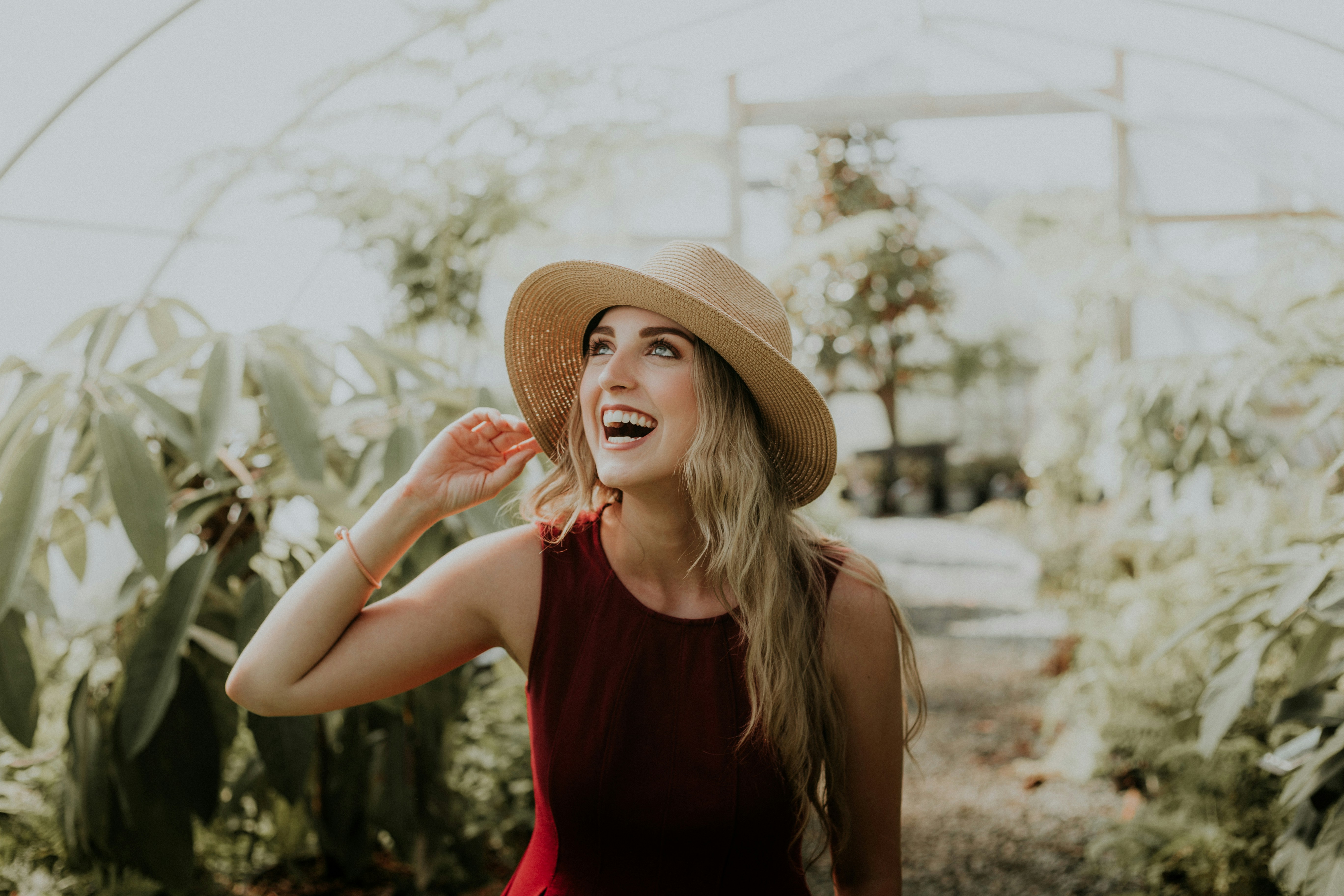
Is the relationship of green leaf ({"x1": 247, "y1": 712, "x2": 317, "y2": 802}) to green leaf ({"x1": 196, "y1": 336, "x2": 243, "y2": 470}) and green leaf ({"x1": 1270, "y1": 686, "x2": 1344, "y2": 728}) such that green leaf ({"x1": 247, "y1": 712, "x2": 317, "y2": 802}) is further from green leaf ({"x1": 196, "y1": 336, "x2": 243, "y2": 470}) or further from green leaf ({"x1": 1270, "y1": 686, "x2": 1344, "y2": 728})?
green leaf ({"x1": 1270, "y1": 686, "x2": 1344, "y2": 728})

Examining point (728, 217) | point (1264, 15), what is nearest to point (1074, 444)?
point (728, 217)

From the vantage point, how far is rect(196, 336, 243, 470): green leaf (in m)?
1.65

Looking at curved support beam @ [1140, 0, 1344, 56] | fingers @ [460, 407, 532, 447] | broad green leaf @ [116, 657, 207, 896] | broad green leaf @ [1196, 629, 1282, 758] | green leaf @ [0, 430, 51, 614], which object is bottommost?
broad green leaf @ [116, 657, 207, 896]

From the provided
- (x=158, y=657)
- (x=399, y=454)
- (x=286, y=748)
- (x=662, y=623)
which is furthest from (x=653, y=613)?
(x=158, y=657)

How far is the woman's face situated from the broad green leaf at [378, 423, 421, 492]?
659mm

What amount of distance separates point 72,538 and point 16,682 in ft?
1.35

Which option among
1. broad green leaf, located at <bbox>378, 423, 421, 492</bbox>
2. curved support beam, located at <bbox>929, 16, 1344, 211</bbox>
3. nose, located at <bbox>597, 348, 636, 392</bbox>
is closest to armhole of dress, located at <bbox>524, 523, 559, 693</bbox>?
nose, located at <bbox>597, 348, 636, 392</bbox>

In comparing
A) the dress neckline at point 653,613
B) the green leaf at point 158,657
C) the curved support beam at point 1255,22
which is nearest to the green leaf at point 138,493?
the green leaf at point 158,657

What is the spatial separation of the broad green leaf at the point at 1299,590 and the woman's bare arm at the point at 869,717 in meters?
0.64

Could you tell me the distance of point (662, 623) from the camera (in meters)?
1.26

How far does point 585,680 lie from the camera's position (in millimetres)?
1229

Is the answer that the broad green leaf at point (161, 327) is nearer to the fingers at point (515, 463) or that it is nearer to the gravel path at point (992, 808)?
the fingers at point (515, 463)

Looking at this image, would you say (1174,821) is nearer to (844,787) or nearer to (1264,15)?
(844,787)

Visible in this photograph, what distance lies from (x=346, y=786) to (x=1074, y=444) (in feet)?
14.1
